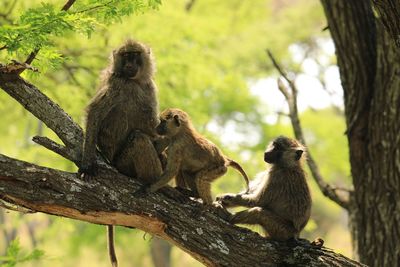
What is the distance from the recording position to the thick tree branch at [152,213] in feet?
16.2

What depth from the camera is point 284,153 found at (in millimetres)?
6656

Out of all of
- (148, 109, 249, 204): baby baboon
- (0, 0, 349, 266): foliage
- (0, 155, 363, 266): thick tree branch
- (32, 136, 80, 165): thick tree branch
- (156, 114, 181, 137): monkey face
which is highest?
(0, 0, 349, 266): foliage

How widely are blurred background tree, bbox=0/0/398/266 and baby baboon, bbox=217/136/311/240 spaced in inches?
40.7

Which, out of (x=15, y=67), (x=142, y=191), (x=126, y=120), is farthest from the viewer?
(x=126, y=120)

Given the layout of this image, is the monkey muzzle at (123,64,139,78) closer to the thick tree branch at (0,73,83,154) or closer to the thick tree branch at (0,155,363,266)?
the thick tree branch at (0,73,83,154)

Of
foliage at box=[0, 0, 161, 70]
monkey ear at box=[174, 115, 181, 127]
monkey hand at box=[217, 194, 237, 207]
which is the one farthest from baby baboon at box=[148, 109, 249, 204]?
foliage at box=[0, 0, 161, 70]

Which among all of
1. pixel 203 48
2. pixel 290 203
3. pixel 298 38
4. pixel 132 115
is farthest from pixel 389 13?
pixel 298 38

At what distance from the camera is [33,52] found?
5609 mm

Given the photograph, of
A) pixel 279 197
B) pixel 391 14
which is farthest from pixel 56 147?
pixel 391 14

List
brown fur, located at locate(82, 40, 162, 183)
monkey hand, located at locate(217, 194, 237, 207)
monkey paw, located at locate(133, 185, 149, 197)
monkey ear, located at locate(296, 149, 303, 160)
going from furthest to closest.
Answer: monkey ear, located at locate(296, 149, 303, 160), monkey hand, located at locate(217, 194, 237, 207), brown fur, located at locate(82, 40, 162, 183), monkey paw, located at locate(133, 185, 149, 197)

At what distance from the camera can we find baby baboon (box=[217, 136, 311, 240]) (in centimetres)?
611

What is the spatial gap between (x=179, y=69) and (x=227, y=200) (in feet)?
20.7

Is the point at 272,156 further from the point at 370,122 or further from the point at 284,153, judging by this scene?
the point at 370,122

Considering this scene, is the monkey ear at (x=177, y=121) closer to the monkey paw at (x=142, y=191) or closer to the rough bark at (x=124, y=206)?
the rough bark at (x=124, y=206)
